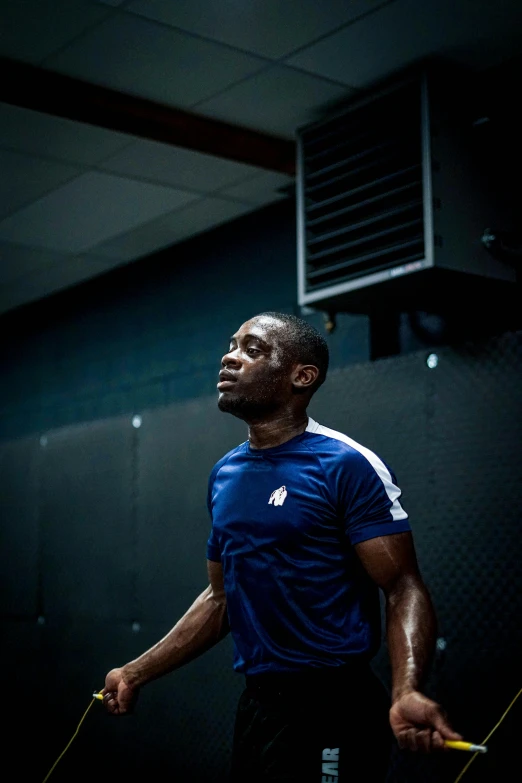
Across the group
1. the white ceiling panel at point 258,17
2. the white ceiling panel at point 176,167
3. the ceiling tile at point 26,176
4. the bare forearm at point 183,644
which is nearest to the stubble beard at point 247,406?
the bare forearm at point 183,644

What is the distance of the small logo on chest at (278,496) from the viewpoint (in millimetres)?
1905

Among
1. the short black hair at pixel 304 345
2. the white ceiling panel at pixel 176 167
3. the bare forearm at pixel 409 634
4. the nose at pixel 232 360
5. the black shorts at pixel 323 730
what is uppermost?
the white ceiling panel at pixel 176 167

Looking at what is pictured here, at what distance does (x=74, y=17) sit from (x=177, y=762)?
2.58m

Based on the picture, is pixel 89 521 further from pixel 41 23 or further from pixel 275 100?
pixel 41 23

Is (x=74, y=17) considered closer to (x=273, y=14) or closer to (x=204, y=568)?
(x=273, y=14)

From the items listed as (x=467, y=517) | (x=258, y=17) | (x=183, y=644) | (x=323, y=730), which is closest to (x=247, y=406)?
(x=183, y=644)

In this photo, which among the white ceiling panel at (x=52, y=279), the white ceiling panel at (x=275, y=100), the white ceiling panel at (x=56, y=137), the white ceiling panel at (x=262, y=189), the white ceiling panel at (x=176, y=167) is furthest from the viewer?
the white ceiling panel at (x=52, y=279)

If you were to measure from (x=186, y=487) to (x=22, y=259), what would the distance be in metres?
1.99

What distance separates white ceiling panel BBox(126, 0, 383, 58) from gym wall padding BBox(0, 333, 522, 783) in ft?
3.24

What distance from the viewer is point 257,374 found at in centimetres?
204

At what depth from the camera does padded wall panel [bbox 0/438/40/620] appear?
4328 millimetres

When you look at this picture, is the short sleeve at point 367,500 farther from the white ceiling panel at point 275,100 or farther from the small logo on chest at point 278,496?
the white ceiling panel at point 275,100

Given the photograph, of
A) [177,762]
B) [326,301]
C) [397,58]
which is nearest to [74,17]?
[397,58]

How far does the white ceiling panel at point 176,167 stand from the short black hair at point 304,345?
1.61 m
